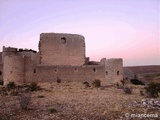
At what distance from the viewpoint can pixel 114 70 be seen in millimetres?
22766

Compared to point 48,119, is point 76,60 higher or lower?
higher

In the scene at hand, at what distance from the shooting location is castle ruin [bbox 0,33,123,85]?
22062 millimetres

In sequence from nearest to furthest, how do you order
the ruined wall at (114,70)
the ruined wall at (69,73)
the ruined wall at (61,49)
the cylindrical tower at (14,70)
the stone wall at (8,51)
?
the cylindrical tower at (14,70)
the ruined wall at (69,73)
the ruined wall at (114,70)
the ruined wall at (61,49)
the stone wall at (8,51)

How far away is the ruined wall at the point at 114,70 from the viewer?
22750 millimetres

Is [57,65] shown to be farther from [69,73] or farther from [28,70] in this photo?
[28,70]

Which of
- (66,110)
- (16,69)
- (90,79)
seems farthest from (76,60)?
(66,110)

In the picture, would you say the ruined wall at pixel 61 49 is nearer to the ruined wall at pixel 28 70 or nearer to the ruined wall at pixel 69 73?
the ruined wall at pixel 69 73

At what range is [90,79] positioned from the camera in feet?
77.7

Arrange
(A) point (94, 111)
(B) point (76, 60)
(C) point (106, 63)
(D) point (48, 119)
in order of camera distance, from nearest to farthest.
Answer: (D) point (48, 119), (A) point (94, 111), (C) point (106, 63), (B) point (76, 60)

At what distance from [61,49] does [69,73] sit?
451 cm

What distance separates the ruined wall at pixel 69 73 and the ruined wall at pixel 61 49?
11.0 feet

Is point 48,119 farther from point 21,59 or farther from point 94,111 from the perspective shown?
point 21,59

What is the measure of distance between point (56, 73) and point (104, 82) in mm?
5198

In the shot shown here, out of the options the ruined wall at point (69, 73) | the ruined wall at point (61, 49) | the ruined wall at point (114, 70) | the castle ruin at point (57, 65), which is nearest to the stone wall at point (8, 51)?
the castle ruin at point (57, 65)
